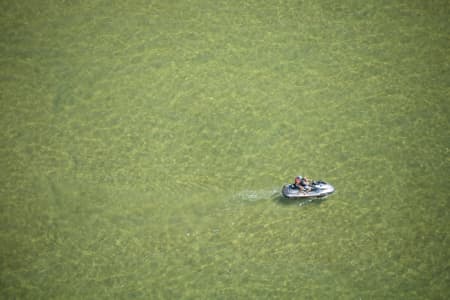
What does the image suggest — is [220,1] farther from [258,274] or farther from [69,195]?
[258,274]

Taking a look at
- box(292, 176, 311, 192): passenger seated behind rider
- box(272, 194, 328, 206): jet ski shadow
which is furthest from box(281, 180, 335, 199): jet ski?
box(272, 194, 328, 206): jet ski shadow

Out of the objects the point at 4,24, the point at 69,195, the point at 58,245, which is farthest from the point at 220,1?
the point at 58,245

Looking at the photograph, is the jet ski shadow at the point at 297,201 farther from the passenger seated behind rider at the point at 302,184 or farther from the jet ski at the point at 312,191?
the passenger seated behind rider at the point at 302,184

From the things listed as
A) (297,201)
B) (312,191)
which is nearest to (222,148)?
(297,201)

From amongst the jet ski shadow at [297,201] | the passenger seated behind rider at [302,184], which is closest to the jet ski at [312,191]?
the passenger seated behind rider at [302,184]

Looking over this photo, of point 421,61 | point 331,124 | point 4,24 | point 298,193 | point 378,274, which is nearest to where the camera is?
point 378,274

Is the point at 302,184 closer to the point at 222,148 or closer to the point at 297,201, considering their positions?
the point at 297,201
